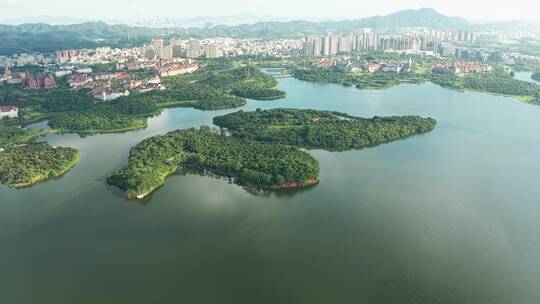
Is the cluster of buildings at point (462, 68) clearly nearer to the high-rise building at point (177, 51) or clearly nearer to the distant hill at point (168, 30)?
the high-rise building at point (177, 51)

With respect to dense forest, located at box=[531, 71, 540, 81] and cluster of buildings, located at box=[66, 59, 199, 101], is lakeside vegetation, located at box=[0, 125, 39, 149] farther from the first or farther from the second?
dense forest, located at box=[531, 71, 540, 81]

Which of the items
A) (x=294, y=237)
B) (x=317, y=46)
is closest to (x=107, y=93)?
(x=294, y=237)

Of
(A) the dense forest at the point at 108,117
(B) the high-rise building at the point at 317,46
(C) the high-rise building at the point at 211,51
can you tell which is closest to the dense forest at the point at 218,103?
(A) the dense forest at the point at 108,117

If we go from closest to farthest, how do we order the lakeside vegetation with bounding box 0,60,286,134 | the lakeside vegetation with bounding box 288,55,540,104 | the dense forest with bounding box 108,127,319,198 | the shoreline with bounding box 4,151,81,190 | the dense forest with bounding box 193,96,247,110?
1. the dense forest with bounding box 108,127,319,198
2. the shoreline with bounding box 4,151,81,190
3. the lakeside vegetation with bounding box 0,60,286,134
4. the dense forest with bounding box 193,96,247,110
5. the lakeside vegetation with bounding box 288,55,540,104

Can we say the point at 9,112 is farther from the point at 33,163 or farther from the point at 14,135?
the point at 33,163

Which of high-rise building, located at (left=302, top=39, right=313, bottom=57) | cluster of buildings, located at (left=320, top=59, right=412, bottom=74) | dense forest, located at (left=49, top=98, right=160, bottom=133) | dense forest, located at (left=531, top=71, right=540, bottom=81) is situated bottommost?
dense forest, located at (left=49, top=98, right=160, bottom=133)

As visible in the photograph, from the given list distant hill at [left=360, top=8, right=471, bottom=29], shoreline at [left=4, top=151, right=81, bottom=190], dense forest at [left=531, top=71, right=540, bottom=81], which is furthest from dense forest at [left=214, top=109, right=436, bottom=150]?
distant hill at [left=360, top=8, right=471, bottom=29]

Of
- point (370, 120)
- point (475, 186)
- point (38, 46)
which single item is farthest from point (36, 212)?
point (38, 46)
